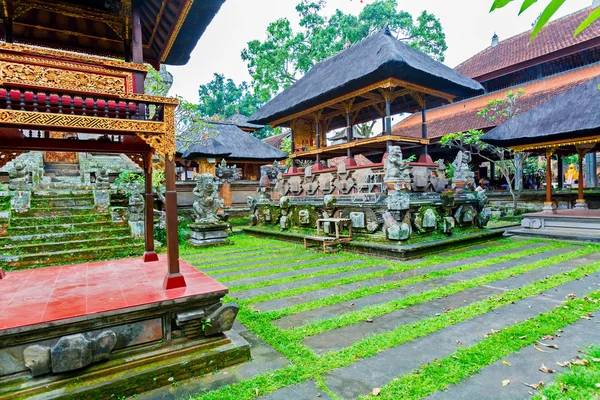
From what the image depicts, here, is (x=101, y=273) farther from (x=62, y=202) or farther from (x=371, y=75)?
(x=371, y=75)

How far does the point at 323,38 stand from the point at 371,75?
53.0ft

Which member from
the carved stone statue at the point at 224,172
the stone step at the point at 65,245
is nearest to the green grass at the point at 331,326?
the stone step at the point at 65,245

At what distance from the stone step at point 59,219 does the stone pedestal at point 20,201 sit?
524 millimetres

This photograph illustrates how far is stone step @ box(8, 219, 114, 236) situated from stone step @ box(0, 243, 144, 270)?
1.08 meters

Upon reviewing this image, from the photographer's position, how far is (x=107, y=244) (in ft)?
30.1

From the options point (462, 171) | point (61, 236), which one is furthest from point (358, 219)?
point (61, 236)

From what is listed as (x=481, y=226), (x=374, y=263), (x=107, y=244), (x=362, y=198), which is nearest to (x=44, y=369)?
(x=374, y=263)

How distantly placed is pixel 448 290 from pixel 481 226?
6.51m

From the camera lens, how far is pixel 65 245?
8.67 metres

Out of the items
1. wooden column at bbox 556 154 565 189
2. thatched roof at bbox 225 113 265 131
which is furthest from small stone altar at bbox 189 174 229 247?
thatched roof at bbox 225 113 265 131

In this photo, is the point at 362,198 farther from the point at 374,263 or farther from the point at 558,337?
the point at 558,337

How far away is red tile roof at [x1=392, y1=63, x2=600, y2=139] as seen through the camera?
50.9ft

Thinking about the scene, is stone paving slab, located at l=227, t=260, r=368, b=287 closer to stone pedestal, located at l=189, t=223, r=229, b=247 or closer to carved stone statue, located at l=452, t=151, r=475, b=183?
stone pedestal, located at l=189, t=223, r=229, b=247

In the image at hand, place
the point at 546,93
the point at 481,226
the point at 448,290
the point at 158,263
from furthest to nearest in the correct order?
the point at 546,93
the point at 481,226
the point at 448,290
the point at 158,263
